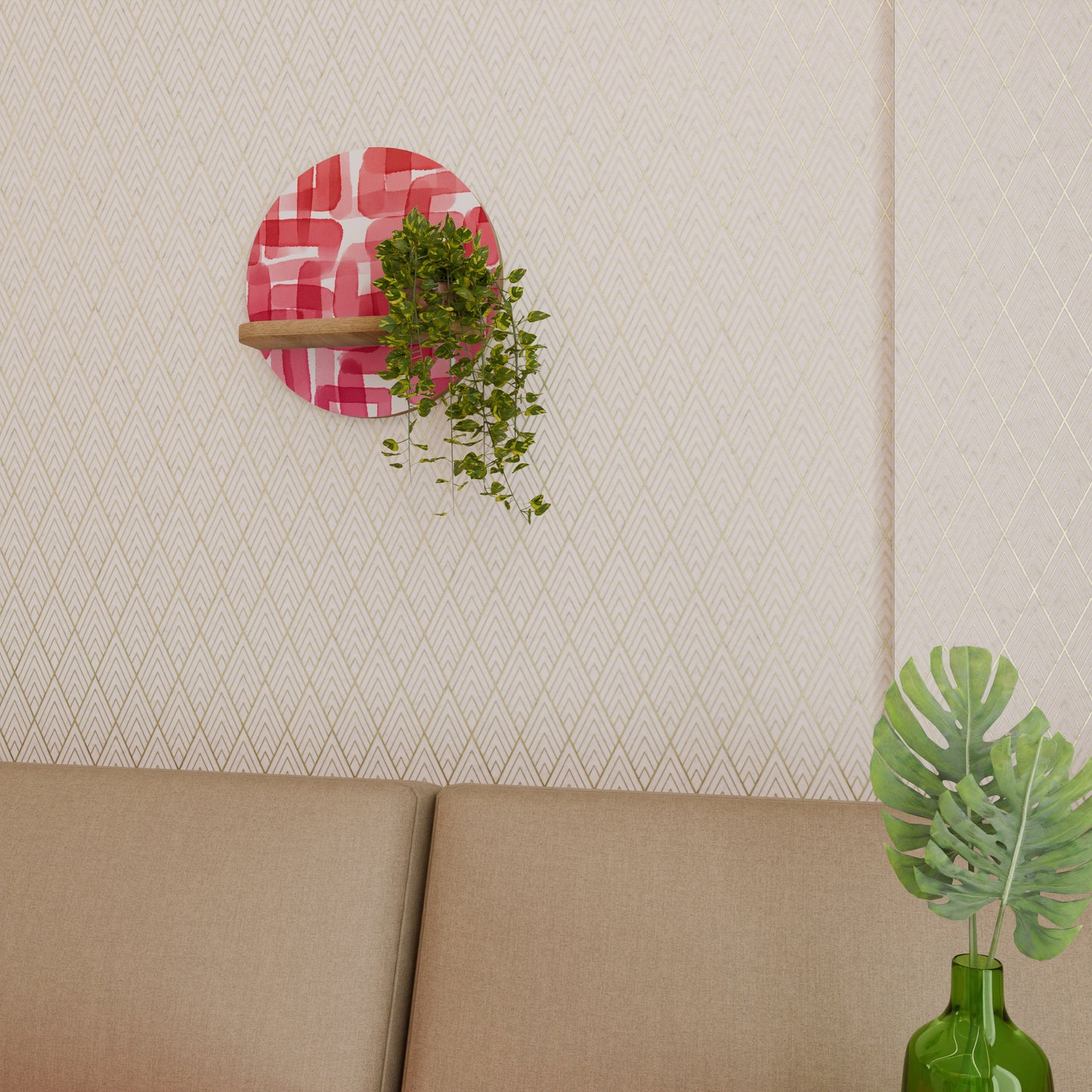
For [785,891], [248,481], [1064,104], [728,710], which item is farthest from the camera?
[248,481]

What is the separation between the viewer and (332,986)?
1200 mm

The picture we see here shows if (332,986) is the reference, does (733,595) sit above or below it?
above

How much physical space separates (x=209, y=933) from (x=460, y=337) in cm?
89

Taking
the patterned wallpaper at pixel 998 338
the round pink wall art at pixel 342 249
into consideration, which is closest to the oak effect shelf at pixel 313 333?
the round pink wall art at pixel 342 249

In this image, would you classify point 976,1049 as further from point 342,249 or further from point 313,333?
point 342,249

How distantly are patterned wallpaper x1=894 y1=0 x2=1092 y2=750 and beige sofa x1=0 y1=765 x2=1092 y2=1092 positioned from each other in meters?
0.39

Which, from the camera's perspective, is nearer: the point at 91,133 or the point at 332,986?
the point at 332,986

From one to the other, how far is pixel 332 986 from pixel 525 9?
1472mm

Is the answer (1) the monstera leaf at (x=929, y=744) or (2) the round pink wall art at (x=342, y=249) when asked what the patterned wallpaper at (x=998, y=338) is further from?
(2) the round pink wall art at (x=342, y=249)

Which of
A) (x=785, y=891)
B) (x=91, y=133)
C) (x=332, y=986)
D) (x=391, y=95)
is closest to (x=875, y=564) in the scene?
(x=785, y=891)

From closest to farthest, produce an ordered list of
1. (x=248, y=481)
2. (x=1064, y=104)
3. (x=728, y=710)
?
(x=1064, y=104), (x=728, y=710), (x=248, y=481)

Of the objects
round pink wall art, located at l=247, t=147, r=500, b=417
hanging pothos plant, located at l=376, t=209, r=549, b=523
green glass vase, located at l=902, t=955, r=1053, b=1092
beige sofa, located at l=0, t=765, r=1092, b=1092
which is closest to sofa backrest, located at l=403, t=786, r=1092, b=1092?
beige sofa, located at l=0, t=765, r=1092, b=1092

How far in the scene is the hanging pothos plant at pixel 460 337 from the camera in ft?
4.51

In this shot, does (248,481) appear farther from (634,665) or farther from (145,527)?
(634,665)
